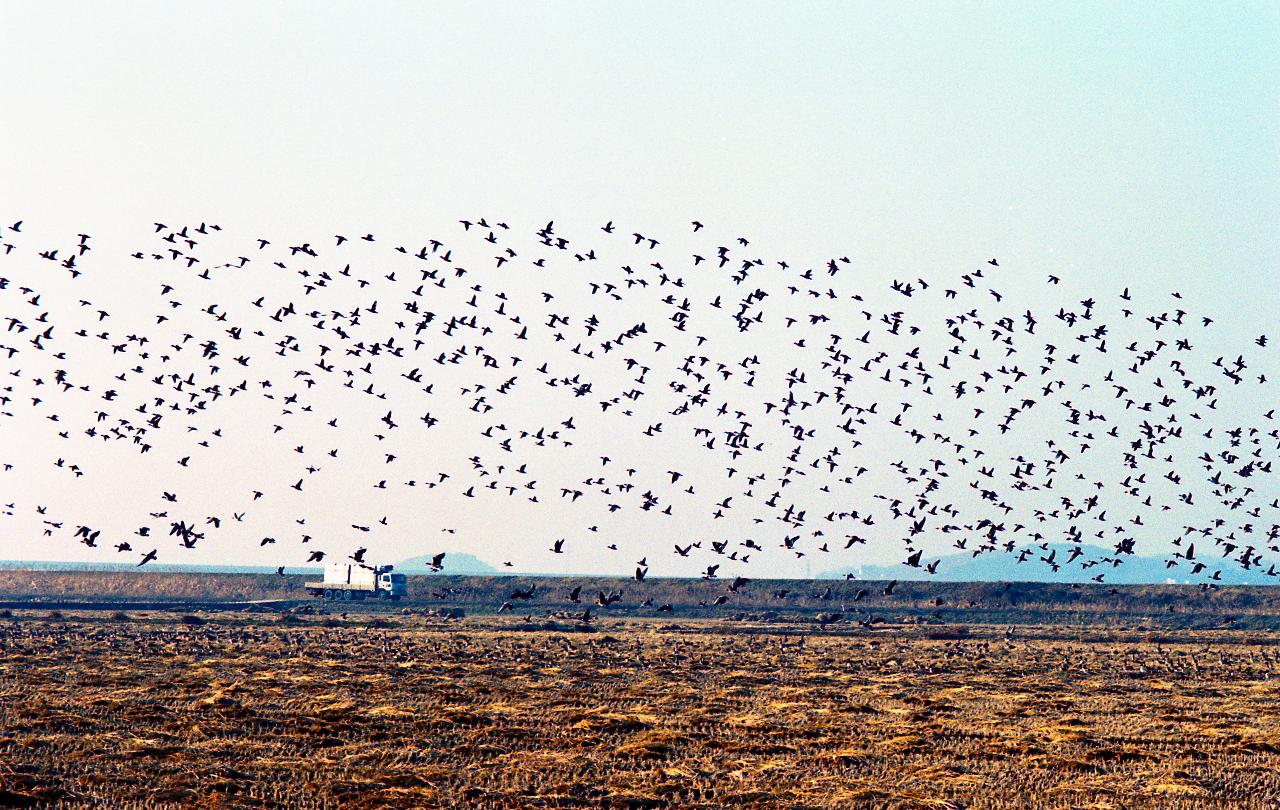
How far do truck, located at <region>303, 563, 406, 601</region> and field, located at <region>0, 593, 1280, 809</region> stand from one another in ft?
220

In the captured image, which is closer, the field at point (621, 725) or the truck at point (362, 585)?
the field at point (621, 725)

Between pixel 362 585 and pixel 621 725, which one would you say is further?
pixel 362 585

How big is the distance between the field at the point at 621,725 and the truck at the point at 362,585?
220 feet

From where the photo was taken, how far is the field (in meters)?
26.8

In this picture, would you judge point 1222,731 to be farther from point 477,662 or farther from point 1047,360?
point 477,662

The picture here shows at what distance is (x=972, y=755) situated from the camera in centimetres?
3192

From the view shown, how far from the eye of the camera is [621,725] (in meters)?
36.1

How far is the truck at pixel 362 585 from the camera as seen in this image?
137 metres

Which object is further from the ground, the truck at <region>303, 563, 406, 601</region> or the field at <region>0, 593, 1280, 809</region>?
the truck at <region>303, 563, 406, 601</region>

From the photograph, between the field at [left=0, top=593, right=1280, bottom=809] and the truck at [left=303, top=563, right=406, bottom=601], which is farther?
the truck at [left=303, top=563, right=406, bottom=601]

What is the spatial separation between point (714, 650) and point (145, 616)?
47.3 metres

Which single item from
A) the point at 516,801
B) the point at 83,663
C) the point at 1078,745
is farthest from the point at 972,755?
the point at 83,663

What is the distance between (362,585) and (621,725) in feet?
349

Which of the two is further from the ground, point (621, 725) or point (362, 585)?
point (362, 585)
